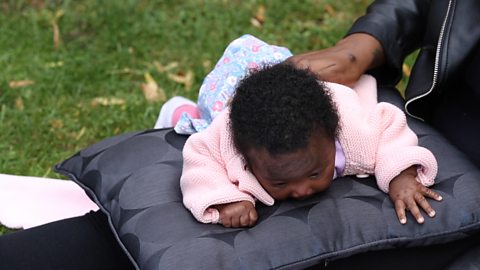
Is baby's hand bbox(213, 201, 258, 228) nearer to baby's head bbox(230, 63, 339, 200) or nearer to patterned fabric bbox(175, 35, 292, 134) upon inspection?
baby's head bbox(230, 63, 339, 200)

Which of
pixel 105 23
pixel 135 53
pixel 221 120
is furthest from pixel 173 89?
pixel 221 120

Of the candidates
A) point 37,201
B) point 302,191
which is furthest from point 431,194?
point 37,201

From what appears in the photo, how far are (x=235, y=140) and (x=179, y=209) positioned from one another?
283mm

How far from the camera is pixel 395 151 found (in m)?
2.52

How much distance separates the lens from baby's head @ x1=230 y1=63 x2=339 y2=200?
7.52ft

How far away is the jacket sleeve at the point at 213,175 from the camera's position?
96.3 inches

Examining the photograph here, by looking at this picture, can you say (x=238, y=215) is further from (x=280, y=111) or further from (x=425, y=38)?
(x=425, y=38)

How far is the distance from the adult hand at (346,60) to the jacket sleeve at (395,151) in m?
0.26

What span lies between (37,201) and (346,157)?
140 cm

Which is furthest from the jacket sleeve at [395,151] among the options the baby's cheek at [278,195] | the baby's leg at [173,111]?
the baby's leg at [173,111]

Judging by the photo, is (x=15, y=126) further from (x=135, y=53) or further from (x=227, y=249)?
(x=227, y=249)

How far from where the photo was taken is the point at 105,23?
5.06m

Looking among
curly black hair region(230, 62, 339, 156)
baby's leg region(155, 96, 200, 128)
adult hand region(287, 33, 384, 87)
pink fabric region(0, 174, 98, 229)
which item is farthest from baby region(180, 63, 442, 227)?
pink fabric region(0, 174, 98, 229)

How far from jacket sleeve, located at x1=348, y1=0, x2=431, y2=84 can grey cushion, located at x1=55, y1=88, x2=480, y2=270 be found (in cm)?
40
